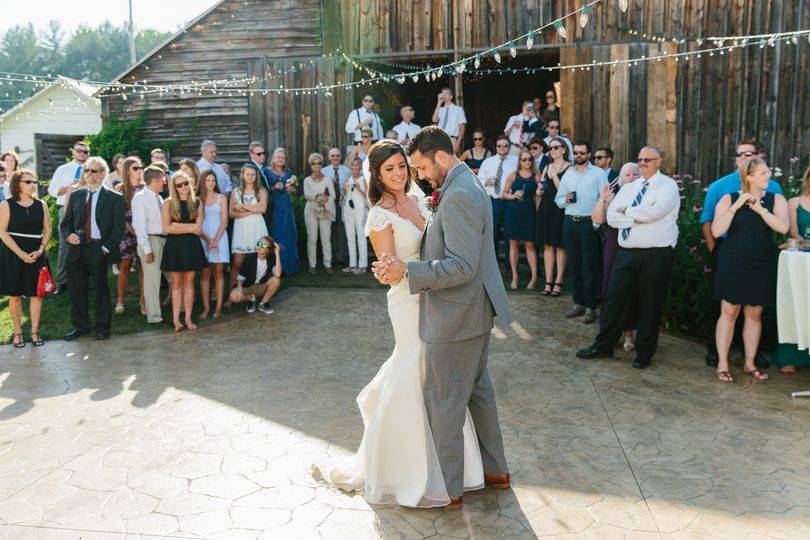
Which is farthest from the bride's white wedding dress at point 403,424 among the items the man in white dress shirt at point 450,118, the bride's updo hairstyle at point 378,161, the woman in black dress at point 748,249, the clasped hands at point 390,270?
the man in white dress shirt at point 450,118

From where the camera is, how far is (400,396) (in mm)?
4020

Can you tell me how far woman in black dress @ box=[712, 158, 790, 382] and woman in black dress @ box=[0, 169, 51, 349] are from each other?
266 inches

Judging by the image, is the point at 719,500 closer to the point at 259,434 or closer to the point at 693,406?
the point at 693,406

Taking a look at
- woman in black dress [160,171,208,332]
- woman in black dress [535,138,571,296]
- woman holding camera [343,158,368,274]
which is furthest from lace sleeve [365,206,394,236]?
woman holding camera [343,158,368,274]

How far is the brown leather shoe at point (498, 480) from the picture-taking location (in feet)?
13.8

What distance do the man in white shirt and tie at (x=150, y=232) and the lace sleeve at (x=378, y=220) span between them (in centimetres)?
530

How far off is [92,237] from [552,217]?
18.1ft

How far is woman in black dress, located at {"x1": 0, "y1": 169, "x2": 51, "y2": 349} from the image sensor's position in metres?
7.57

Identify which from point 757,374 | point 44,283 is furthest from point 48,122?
point 757,374

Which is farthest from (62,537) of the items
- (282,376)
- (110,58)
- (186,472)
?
(110,58)

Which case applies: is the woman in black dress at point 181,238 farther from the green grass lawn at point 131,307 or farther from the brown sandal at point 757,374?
the brown sandal at point 757,374

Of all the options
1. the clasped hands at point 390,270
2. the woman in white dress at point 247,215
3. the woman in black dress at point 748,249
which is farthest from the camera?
the woman in white dress at point 247,215

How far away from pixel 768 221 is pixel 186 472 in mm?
4961

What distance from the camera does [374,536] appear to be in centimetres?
377
